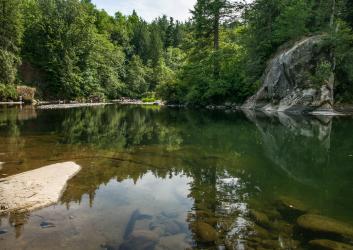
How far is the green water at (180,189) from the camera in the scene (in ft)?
19.1

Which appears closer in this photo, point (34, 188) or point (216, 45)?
point (34, 188)

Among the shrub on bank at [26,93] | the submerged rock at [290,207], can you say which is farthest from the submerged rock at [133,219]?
the shrub on bank at [26,93]

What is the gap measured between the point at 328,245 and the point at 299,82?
31.1 meters

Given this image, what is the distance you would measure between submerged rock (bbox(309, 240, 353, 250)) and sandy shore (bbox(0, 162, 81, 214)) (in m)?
5.30

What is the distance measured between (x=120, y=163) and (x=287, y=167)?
5.63 meters

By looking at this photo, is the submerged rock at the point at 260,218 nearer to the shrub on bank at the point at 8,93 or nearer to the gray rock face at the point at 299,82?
the gray rock face at the point at 299,82

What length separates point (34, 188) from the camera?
319 inches

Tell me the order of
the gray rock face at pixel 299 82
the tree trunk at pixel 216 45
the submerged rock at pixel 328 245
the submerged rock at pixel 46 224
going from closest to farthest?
the submerged rock at pixel 328 245
the submerged rock at pixel 46 224
the gray rock face at pixel 299 82
the tree trunk at pixel 216 45

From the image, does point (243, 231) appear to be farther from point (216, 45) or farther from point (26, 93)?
point (26, 93)

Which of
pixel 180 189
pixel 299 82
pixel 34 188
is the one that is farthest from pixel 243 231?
pixel 299 82

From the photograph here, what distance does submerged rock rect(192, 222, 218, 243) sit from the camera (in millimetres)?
5742

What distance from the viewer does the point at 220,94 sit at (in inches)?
1854

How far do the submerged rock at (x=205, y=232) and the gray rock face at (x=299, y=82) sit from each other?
29588 millimetres

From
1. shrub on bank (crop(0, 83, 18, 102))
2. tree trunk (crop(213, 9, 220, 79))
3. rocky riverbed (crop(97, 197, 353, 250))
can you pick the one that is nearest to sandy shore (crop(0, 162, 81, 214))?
rocky riverbed (crop(97, 197, 353, 250))
